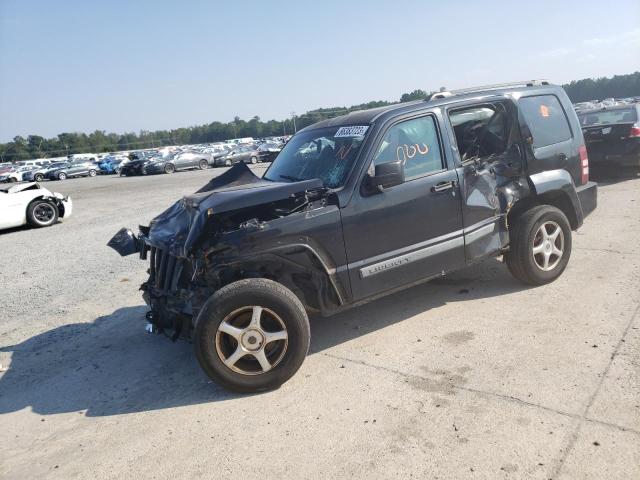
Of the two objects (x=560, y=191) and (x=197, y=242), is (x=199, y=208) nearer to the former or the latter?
(x=197, y=242)

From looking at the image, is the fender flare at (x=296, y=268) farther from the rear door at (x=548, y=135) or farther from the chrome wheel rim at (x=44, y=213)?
the chrome wheel rim at (x=44, y=213)

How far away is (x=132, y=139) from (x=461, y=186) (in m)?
127

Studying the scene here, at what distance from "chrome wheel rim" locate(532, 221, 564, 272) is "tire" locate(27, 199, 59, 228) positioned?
11.0 m

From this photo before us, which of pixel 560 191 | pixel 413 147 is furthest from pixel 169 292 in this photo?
pixel 560 191

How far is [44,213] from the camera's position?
12.0m

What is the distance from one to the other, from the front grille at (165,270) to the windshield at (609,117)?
9.82 m

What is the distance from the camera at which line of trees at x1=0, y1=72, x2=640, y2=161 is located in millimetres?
87175

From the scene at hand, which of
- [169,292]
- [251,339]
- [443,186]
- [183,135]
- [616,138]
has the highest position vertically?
[183,135]

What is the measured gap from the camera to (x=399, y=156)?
172 inches

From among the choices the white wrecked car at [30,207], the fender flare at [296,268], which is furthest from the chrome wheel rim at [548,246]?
the white wrecked car at [30,207]

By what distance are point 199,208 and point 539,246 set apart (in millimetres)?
3361

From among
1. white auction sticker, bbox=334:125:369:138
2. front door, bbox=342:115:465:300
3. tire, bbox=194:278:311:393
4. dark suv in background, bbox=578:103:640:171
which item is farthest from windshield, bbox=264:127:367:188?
dark suv in background, bbox=578:103:640:171

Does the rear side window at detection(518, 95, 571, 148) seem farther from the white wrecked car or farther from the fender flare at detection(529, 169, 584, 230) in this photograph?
the white wrecked car

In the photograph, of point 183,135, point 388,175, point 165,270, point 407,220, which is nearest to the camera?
point 388,175
